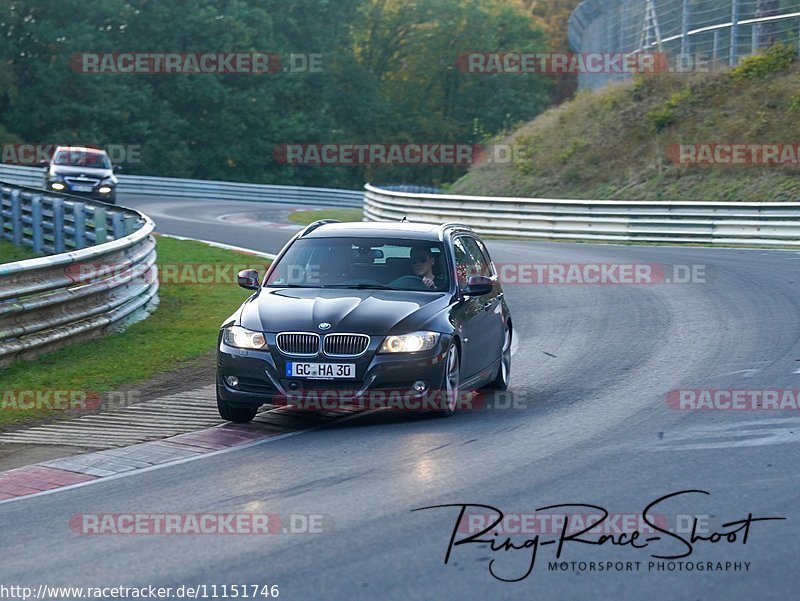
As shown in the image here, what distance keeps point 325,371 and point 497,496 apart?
8.84 ft

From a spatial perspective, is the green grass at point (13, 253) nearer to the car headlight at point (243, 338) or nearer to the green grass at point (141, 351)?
the green grass at point (141, 351)

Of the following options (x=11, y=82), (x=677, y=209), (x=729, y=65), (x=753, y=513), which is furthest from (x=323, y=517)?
(x=11, y=82)

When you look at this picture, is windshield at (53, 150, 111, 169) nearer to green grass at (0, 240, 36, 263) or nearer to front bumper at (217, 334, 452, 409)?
green grass at (0, 240, 36, 263)

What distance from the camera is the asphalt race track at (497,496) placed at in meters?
5.85

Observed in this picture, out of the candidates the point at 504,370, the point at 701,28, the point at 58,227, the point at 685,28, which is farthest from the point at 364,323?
the point at 685,28

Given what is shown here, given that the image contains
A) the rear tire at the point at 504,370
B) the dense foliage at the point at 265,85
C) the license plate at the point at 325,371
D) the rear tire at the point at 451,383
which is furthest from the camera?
the dense foliage at the point at 265,85

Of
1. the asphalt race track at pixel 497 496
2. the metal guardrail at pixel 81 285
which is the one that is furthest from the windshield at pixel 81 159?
the asphalt race track at pixel 497 496

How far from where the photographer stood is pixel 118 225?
795 inches

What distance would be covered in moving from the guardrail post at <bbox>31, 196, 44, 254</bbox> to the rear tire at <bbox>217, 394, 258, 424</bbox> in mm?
12750

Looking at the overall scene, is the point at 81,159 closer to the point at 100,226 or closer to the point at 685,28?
the point at 685,28

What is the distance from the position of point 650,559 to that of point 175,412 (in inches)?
225

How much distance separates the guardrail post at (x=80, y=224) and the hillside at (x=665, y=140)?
18.4m

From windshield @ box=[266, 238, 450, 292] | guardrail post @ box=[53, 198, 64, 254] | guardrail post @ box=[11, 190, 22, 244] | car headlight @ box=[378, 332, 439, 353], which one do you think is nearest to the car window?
windshield @ box=[266, 238, 450, 292]

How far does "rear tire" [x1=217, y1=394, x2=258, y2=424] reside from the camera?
1016 cm
